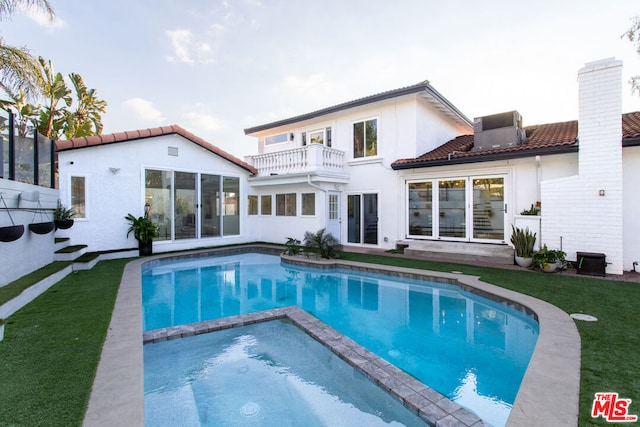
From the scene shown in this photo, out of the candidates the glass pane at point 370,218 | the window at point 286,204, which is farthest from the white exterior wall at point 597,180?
the window at point 286,204

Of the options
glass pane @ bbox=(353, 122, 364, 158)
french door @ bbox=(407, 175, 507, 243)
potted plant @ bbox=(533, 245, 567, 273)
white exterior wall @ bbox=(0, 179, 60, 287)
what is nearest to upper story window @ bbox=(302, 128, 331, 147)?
glass pane @ bbox=(353, 122, 364, 158)


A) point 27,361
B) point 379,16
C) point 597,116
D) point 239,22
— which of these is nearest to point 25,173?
point 27,361

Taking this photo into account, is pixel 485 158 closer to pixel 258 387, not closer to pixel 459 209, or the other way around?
pixel 459 209

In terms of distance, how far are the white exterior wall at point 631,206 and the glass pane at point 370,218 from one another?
7731mm

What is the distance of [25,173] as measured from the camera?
7.44 metres

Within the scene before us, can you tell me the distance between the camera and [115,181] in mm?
11992

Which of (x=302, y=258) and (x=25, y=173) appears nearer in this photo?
(x=25, y=173)

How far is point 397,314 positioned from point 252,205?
443 inches

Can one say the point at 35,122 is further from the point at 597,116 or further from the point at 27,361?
the point at 597,116

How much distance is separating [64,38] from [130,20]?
10.0ft

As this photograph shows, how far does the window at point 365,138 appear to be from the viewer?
45.6 feet

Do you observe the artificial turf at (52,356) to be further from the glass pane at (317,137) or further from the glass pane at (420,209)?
the glass pane at (317,137)

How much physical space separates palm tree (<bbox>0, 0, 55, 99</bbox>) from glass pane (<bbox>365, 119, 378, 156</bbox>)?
10864 millimetres

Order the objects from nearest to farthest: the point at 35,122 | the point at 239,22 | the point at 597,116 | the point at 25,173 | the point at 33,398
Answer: the point at 33,398 < the point at 25,173 < the point at 597,116 < the point at 239,22 < the point at 35,122
